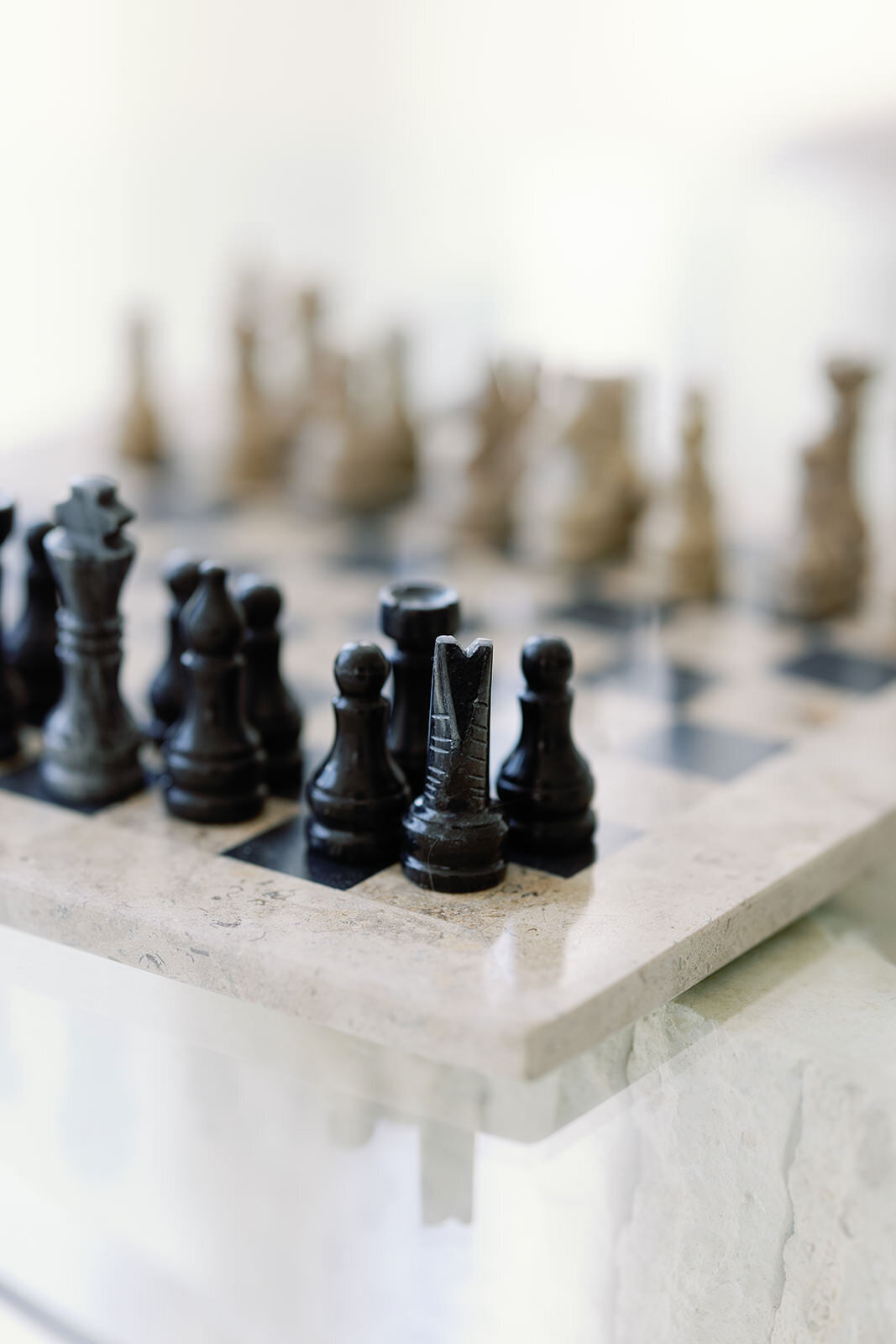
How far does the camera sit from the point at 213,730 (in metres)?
1.46

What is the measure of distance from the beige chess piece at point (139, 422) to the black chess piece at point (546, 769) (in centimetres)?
166

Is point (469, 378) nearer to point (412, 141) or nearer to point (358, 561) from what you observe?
point (412, 141)

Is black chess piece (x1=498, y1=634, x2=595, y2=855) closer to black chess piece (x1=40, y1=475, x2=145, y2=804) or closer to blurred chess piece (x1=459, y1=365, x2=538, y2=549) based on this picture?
black chess piece (x1=40, y1=475, x2=145, y2=804)

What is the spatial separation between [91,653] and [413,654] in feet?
1.07

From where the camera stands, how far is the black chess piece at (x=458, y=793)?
1.27 meters

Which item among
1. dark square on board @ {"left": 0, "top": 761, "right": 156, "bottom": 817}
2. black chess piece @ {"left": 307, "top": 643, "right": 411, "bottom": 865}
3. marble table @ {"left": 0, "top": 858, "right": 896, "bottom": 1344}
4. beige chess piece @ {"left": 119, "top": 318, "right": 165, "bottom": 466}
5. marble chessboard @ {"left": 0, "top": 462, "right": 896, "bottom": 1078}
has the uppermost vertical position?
beige chess piece @ {"left": 119, "top": 318, "right": 165, "bottom": 466}

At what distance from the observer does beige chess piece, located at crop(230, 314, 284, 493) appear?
2803 millimetres

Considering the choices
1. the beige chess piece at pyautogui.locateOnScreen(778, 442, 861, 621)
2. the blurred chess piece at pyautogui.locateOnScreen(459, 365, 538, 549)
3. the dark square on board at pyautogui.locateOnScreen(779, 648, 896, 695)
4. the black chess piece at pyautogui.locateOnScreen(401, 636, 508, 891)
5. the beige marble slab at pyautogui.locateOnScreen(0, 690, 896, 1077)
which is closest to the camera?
the beige marble slab at pyautogui.locateOnScreen(0, 690, 896, 1077)

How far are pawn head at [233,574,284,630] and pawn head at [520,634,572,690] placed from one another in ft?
0.96

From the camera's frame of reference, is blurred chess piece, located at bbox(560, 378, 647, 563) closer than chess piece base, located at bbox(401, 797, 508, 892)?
No

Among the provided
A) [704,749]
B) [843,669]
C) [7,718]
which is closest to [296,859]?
[7,718]

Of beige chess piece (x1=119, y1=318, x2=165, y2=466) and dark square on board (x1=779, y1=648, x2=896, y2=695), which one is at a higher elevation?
beige chess piece (x1=119, y1=318, x2=165, y2=466)

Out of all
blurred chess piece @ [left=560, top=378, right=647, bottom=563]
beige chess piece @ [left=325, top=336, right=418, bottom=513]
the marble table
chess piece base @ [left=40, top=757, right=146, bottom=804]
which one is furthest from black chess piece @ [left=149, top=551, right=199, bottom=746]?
beige chess piece @ [left=325, top=336, right=418, bottom=513]

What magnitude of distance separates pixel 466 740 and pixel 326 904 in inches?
7.4
